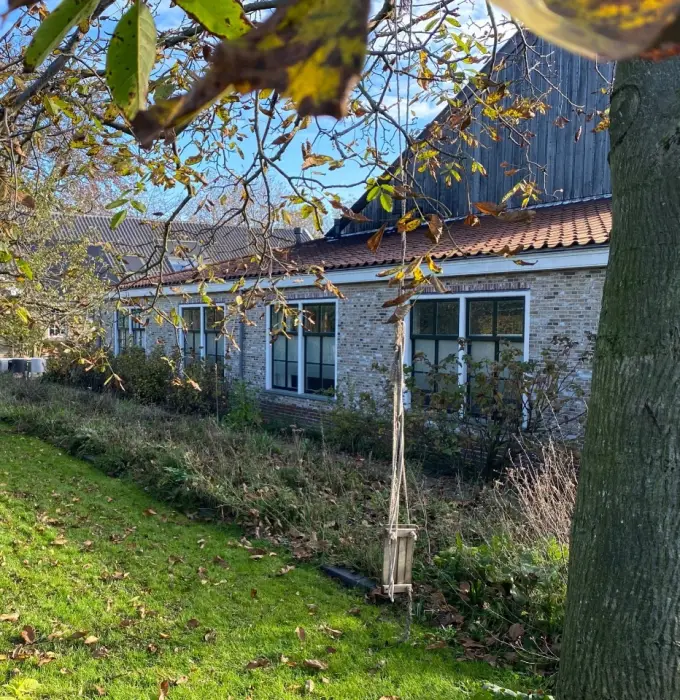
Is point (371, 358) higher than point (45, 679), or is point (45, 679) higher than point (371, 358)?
point (371, 358)

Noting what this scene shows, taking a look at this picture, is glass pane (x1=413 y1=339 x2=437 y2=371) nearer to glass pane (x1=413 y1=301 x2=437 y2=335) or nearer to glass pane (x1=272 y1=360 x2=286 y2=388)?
glass pane (x1=413 y1=301 x2=437 y2=335)

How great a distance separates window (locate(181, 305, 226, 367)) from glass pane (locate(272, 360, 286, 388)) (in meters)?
1.84

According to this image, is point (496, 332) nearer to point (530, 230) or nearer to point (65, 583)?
point (530, 230)

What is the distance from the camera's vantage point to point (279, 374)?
14.6m

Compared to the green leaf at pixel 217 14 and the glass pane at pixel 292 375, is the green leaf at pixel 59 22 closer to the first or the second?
the green leaf at pixel 217 14

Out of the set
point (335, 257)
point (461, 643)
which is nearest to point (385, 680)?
point (461, 643)

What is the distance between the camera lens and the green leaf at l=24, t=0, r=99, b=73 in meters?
0.67

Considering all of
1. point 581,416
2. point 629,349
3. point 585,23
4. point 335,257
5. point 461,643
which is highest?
point 335,257

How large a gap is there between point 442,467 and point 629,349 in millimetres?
7336

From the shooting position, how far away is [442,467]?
898cm

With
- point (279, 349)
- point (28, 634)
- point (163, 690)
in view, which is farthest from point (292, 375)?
point (163, 690)

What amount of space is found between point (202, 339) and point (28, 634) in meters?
13.1

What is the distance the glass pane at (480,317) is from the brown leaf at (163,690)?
762cm

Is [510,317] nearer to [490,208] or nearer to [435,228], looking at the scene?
[435,228]
